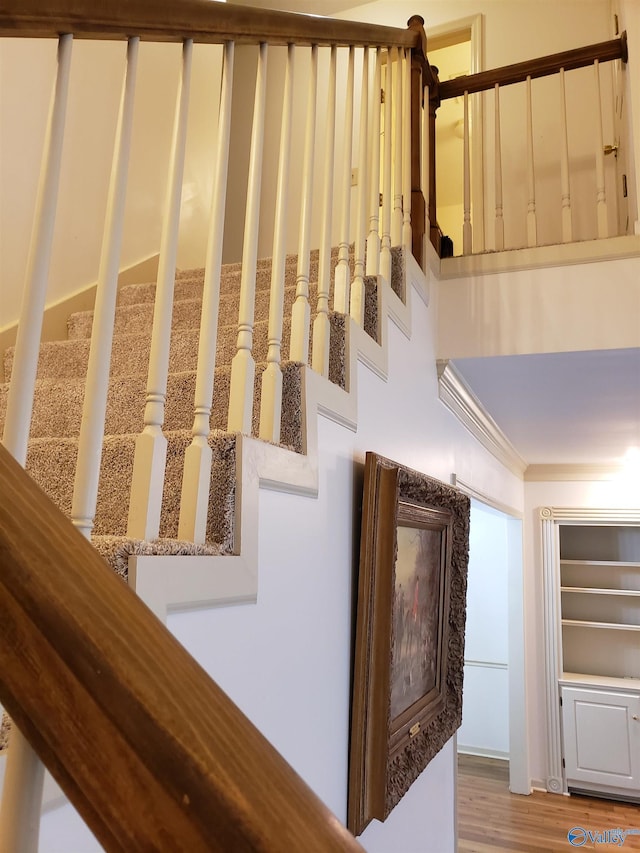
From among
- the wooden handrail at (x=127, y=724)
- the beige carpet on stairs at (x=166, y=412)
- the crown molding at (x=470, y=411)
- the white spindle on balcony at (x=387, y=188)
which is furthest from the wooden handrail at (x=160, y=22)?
the crown molding at (x=470, y=411)

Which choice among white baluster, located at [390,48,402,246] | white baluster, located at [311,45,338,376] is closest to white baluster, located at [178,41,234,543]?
white baluster, located at [311,45,338,376]

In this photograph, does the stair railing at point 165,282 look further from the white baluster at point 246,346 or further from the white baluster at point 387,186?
the white baluster at point 387,186

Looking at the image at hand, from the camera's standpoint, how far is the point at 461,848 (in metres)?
4.12

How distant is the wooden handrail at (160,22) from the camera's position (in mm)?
788

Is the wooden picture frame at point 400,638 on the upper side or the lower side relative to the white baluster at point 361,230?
lower

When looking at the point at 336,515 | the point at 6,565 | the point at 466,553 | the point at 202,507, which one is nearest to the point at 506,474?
the point at 466,553

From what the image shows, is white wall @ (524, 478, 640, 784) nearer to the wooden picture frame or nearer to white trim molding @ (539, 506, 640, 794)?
white trim molding @ (539, 506, 640, 794)

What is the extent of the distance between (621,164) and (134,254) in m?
2.43

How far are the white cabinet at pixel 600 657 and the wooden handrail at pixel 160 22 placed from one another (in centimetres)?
507

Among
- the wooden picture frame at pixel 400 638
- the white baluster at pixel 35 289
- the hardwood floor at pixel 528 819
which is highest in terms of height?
the white baluster at pixel 35 289

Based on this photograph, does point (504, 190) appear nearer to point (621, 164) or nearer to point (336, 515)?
point (621, 164)

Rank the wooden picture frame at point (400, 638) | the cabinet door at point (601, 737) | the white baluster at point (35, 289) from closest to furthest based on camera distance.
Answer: the white baluster at point (35, 289), the wooden picture frame at point (400, 638), the cabinet door at point (601, 737)

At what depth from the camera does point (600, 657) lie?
5.38 m

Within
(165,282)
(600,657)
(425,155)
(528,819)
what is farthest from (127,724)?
(600,657)
